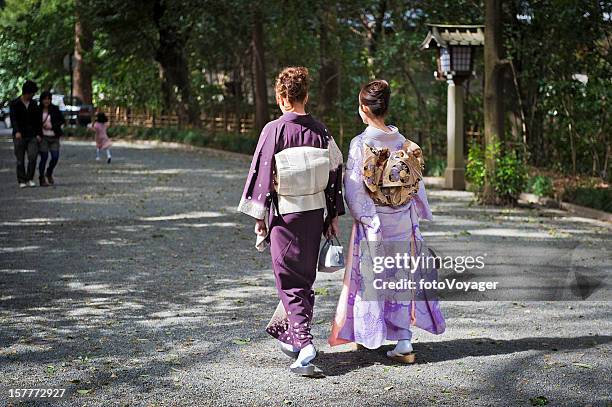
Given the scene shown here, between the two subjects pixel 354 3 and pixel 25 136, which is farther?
pixel 354 3

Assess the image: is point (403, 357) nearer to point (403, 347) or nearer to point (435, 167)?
point (403, 347)

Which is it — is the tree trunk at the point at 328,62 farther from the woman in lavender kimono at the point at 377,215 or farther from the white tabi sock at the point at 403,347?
the white tabi sock at the point at 403,347

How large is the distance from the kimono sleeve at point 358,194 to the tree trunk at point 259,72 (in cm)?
2299

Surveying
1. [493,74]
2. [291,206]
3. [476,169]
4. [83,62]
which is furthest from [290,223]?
[83,62]

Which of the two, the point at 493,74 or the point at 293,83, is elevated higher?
the point at 493,74

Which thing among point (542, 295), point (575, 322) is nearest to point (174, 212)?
point (542, 295)

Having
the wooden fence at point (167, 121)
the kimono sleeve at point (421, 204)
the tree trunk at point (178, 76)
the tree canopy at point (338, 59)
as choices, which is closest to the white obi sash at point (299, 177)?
the kimono sleeve at point (421, 204)

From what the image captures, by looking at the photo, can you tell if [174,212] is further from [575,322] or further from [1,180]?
[575,322]

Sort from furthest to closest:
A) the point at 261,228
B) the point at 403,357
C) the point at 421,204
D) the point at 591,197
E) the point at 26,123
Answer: the point at 26,123, the point at 591,197, the point at 421,204, the point at 403,357, the point at 261,228

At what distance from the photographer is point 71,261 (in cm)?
1108

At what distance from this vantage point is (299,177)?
652 cm

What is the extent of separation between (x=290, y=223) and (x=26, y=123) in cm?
1307

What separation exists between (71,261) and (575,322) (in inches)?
208

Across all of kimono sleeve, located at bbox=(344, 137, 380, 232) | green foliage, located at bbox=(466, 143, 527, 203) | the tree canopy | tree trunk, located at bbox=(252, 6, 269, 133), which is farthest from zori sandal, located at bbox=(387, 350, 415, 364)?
tree trunk, located at bbox=(252, 6, 269, 133)
